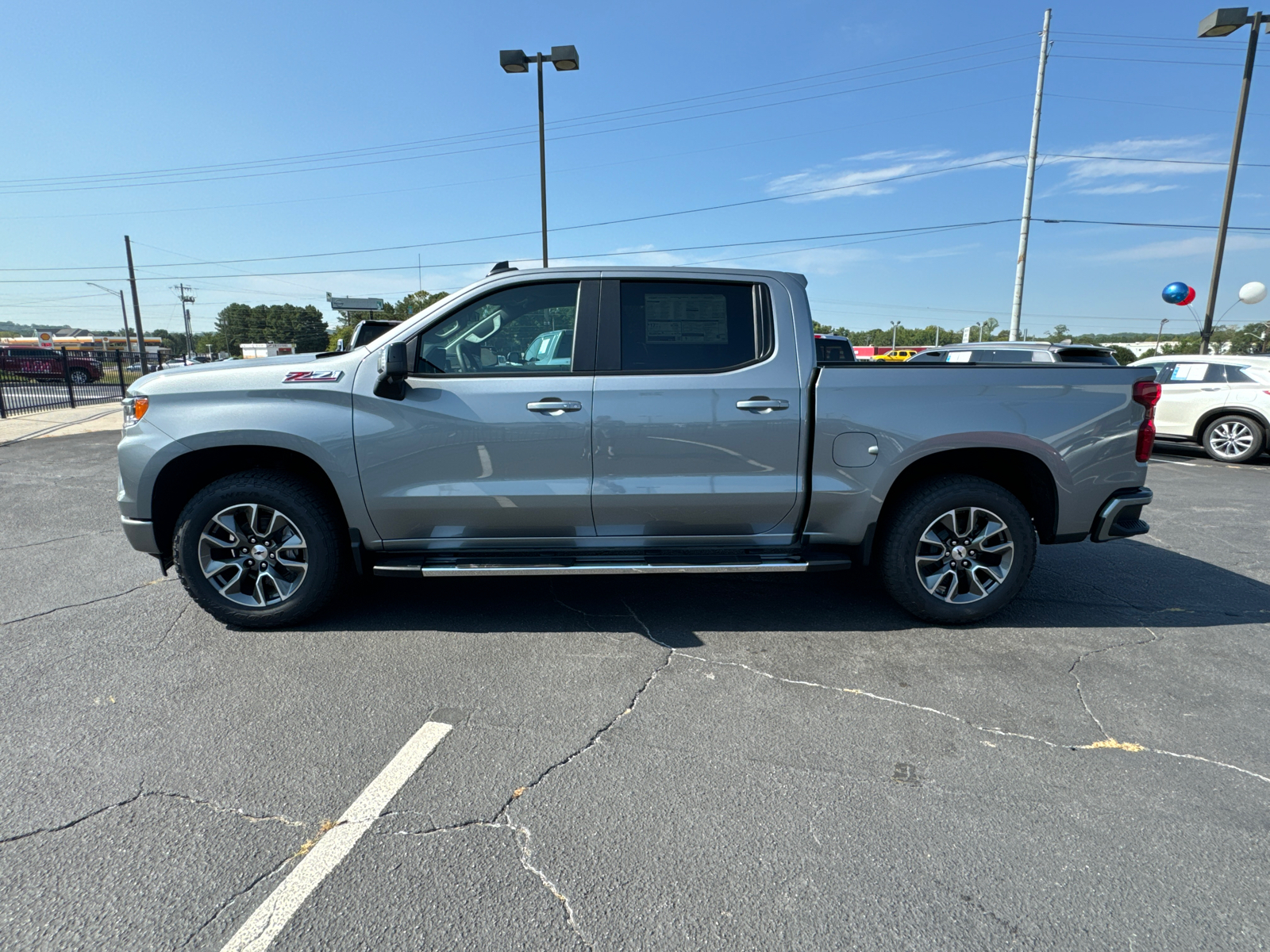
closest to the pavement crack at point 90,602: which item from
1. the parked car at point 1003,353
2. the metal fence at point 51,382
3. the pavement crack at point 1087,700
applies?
the pavement crack at point 1087,700

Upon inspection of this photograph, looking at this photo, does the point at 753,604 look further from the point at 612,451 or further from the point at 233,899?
the point at 233,899

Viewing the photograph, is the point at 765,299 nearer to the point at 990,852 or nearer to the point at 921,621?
the point at 921,621

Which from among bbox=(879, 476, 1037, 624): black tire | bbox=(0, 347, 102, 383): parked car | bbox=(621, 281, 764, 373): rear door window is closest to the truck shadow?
bbox=(879, 476, 1037, 624): black tire

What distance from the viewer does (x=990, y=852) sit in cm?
223

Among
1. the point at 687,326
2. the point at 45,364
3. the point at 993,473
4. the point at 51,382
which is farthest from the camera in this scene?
the point at 45,364

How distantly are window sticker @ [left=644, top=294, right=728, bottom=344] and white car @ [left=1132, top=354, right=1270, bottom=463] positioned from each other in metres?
9.47

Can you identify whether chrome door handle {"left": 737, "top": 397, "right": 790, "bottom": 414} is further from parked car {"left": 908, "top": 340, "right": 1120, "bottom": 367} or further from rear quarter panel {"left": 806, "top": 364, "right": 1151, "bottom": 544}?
parked car {"left": 908, "top": 340, "right": 1120, "bottom": 367}

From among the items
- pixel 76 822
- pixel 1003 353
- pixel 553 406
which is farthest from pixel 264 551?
pixel 1003 353

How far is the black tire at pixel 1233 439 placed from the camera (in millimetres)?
10102

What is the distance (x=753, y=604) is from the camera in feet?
14.5

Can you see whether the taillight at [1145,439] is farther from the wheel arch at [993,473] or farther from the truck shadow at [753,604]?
the truck shadow at [753,604]

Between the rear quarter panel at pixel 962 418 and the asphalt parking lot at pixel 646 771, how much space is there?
905 millimetres

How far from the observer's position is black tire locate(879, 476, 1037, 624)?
392 centimetres

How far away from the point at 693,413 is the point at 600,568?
0.97m
